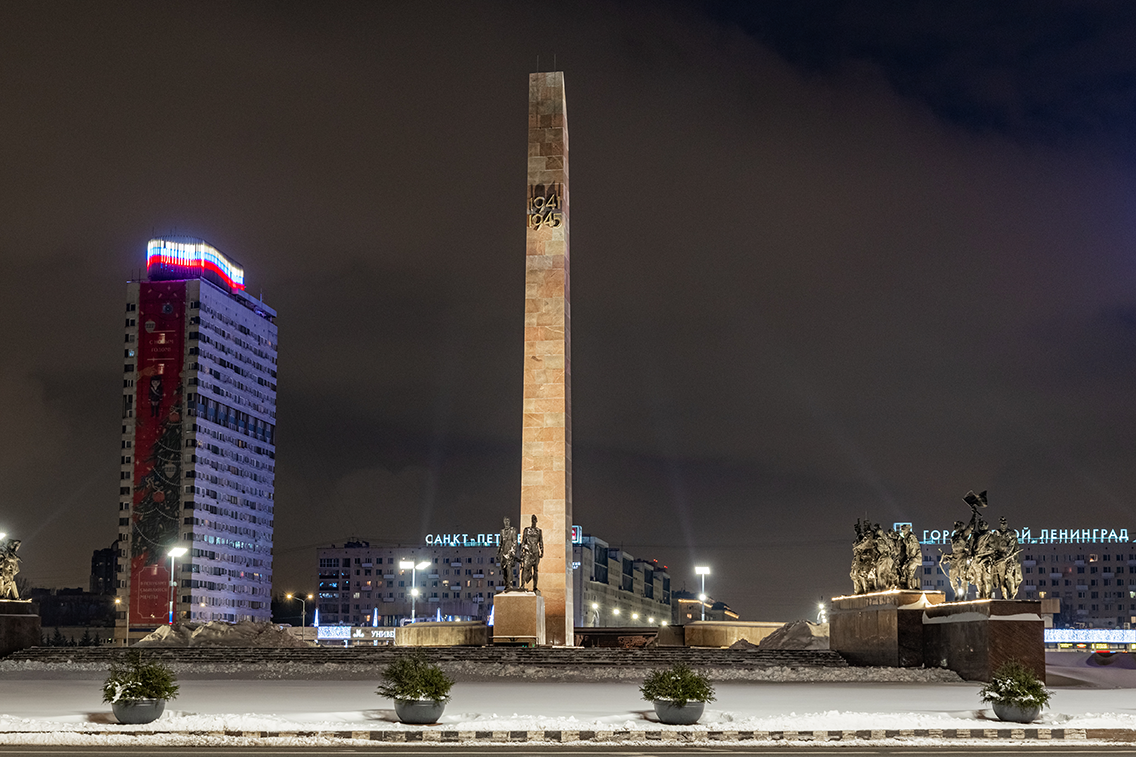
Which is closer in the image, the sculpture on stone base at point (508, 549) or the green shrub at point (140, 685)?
the green shrub at point (140, 685)

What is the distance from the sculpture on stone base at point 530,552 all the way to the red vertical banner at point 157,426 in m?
133

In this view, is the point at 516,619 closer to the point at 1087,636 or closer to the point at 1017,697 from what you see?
the point at 1017,697

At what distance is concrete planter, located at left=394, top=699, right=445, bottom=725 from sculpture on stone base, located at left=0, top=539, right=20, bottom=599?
25.2m

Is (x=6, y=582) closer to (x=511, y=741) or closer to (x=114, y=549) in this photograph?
(x=511, y=741)

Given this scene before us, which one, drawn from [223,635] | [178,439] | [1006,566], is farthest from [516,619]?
[178,439]

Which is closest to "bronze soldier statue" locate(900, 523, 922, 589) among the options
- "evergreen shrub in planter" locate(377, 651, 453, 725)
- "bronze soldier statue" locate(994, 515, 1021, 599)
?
"bronze soldier statue" locate(994, 515, 1021, 599)

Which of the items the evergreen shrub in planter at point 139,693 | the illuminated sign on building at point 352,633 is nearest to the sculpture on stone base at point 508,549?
the evergreen shrub in planter at point 139,693

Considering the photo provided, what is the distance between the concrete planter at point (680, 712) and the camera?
17.1 m

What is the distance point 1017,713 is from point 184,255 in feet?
534

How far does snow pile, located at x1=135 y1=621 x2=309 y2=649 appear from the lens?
41531mm

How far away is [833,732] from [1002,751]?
207cm

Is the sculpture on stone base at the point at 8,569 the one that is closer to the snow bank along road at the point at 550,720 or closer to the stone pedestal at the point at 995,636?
the snow bank along road at the point at 550,720

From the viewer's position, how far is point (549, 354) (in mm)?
44875

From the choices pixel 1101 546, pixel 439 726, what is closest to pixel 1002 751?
pixel 439 726
